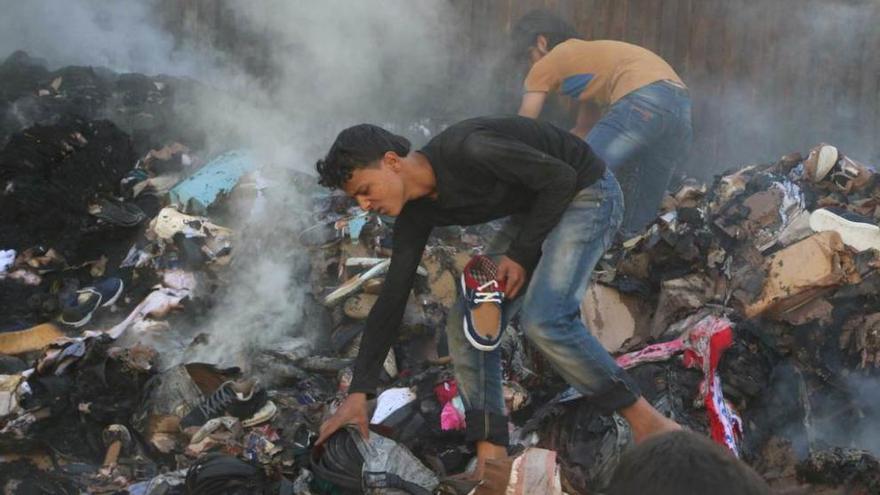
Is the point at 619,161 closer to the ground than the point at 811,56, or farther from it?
farther from it

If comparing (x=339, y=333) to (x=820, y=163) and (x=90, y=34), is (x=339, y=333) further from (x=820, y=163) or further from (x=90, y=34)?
(x=90, y=34)

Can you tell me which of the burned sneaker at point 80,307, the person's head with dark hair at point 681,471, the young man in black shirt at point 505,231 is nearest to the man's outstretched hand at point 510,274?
the young man in black shirt at point 505,231

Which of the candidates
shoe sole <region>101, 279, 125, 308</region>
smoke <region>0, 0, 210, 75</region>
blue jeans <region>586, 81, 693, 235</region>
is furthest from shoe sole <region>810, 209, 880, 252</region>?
smoke <region>0, 0, 210, 75</region>

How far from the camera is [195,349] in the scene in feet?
15.5

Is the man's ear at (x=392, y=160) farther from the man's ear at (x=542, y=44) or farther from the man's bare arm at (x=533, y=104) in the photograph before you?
the man's ear at (x=542, y=44)

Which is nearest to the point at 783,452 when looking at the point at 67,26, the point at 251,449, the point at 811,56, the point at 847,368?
the point at 847,368

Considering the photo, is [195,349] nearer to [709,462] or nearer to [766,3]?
[709,462]

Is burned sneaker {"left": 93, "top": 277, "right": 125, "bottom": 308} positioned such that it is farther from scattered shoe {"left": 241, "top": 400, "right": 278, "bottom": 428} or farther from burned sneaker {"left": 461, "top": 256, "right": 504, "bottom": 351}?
burned sneaker {"left": 461, "top": 256, "right": 504, "bottom": 351}

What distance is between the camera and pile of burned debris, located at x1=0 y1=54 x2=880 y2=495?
12.4 feet

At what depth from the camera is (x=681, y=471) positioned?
4.57 ft

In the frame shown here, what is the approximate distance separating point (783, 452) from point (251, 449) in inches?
86.9

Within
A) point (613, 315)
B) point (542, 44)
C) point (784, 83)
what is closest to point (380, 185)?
point (613, 315)

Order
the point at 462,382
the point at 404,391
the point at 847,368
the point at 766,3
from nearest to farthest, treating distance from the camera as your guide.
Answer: the point at 462,382, the point at 404,391, the point at 847,368, the point at 766,3

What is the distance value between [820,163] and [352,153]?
12.7 feet
